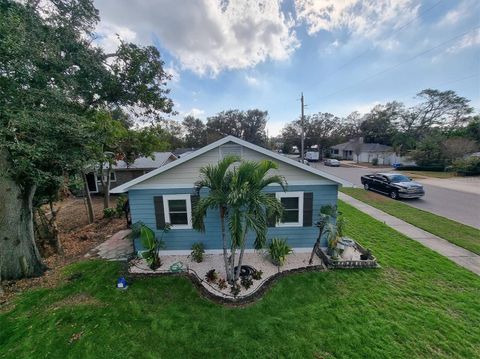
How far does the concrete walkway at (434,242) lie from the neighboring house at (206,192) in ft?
14.6

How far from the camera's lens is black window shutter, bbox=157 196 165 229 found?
272 inches

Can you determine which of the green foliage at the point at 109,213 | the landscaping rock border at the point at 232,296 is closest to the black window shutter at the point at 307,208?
the landscaping rock border at the point at 232,296

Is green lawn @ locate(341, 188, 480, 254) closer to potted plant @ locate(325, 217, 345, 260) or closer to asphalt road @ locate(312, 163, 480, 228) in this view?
asphalt road @ locate(312, 163, 480, 228)

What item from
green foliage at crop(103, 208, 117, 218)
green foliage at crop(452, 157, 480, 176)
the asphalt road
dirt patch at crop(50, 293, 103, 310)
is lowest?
dirt patch at crop(50, 293, 103, 310)

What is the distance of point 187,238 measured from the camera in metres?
7.36

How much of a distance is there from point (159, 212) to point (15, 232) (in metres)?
4.11

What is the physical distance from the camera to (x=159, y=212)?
23.0ft

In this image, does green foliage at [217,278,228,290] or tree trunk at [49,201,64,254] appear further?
tree trunk at [49,201,64,254]

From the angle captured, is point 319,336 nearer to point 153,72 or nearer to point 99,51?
point 153,72

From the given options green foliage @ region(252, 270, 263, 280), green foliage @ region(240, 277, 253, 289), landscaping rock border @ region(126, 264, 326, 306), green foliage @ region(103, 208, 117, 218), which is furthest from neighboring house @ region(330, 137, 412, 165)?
green foliage @ region(103, 208, 117, 218)

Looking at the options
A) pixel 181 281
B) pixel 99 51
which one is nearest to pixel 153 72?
pixel 99 51

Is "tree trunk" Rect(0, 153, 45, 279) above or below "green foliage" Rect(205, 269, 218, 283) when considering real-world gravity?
above

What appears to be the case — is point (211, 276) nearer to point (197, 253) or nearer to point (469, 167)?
point (197, 253)

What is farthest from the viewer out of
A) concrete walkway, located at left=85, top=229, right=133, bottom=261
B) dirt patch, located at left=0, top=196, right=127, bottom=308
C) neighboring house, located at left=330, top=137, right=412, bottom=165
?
neighboring house, located at left=330, top=137, right=412, bottom=165
